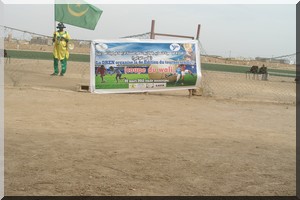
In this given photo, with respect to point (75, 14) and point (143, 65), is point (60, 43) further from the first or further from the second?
point (143, 65)

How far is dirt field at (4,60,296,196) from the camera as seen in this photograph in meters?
3.54

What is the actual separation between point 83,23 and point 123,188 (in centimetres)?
1064

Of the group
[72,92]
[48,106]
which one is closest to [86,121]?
[48,106]

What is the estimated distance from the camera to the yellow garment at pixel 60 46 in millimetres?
13627

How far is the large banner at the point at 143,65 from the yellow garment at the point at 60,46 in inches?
152

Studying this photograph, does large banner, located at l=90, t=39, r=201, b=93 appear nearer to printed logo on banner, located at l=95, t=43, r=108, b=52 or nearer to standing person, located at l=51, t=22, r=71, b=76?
printed logo on banner, located at l=95, t=43, r=108, b=52

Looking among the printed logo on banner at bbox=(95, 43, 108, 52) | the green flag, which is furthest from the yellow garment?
the printed logo on banner at bbox=(95, 43, 108, 52)

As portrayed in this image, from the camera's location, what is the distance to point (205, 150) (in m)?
4.95

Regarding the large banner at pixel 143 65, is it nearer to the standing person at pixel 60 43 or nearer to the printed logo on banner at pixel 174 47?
the printed logo on banner at pixel 174 47

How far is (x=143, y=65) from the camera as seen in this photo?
34.4ft

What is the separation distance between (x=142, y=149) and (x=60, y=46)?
32.4 ft

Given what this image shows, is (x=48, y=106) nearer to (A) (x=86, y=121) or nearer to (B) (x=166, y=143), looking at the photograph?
(A) (x=86, y=121)

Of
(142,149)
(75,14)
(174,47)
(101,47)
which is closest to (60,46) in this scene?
(75,14)

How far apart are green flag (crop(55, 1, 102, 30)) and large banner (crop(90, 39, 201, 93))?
330cm
